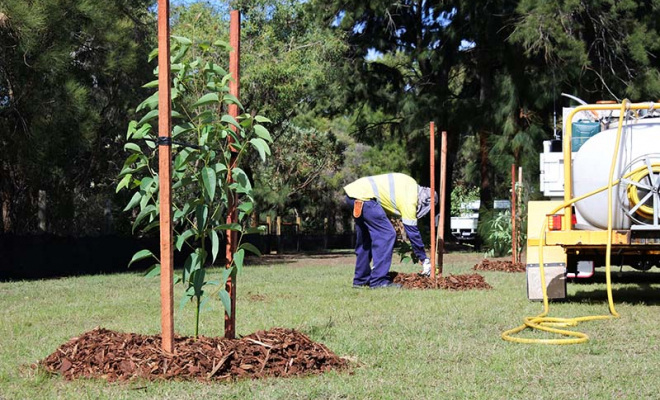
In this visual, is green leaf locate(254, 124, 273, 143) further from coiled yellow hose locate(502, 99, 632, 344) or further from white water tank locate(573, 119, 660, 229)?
white water tank locate(573, 119, 660, 229)

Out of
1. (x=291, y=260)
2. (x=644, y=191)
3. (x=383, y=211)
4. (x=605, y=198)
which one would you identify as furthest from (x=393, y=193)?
(x=291, y=260)

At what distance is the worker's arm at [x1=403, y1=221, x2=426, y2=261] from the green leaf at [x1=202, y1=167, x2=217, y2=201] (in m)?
6.98

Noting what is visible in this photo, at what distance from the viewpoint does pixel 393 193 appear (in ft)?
41.7

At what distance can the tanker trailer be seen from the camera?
9.27 meters

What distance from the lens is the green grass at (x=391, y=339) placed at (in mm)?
5547

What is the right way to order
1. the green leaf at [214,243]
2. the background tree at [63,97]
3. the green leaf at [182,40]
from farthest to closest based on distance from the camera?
the background tree at [63,97] < the green leaf at [182,40] < the green leaf at [214,243]

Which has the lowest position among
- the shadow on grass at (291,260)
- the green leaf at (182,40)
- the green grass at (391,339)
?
the shadow on grass at (291,260)

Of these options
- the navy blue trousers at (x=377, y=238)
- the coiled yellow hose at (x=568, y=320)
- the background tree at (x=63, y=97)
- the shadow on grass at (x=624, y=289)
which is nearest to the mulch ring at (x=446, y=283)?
the navy blue trousers at (x=377, y=238)

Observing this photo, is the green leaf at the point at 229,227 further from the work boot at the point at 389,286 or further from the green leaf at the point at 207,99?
the work boot at the point at 389,286

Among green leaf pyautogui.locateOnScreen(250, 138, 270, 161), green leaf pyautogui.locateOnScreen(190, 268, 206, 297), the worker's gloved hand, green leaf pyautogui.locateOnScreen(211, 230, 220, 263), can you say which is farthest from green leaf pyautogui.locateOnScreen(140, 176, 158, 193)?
the worker's gloved hand

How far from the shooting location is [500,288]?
505 inches

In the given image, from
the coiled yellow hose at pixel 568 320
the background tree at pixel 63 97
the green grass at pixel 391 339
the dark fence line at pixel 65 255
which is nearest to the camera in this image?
the green grass at pixel 391 339

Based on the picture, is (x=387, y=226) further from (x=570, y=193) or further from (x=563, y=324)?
(x=563, y=324)

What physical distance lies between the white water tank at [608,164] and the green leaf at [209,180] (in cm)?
506
